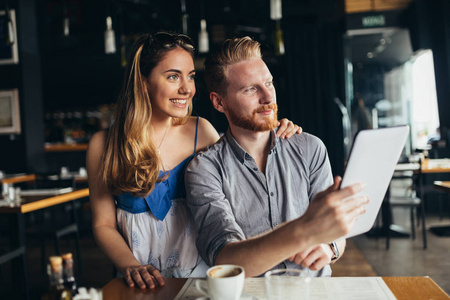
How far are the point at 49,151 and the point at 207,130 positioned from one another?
6519 mm

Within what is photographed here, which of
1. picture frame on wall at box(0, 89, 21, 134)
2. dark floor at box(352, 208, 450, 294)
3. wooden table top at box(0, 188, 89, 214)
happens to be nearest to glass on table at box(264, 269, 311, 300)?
wooden table top at box(0, 188, 89, 214)

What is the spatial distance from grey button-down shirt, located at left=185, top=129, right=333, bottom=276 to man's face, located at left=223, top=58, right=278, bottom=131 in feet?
0.32

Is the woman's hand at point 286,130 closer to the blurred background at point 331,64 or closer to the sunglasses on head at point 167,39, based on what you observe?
the sunglasses on head at point 167,39

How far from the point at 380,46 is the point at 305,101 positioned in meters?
1.84

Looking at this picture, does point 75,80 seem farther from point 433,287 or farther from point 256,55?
point 433,287

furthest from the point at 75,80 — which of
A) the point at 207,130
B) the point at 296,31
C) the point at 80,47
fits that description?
the point at 207,130

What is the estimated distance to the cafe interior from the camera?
3822 mm

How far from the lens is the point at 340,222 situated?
0.87 meters

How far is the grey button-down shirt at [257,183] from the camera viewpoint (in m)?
1.39

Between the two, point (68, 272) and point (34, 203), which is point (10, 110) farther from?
point (68, 272)

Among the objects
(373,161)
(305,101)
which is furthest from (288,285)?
(305,101)

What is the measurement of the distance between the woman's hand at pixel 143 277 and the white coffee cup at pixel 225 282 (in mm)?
Result: 287

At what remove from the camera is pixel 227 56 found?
157cm

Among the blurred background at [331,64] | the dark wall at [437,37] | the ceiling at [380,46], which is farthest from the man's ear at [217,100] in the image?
the dark wall at [437,37]
